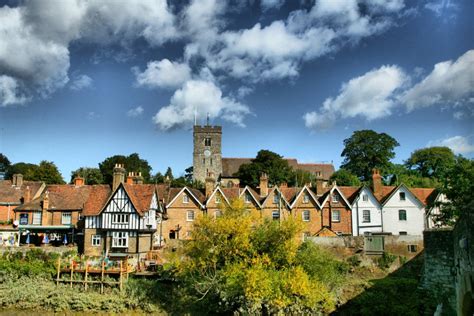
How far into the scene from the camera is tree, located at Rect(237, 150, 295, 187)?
57562 mm

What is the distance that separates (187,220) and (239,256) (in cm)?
2024

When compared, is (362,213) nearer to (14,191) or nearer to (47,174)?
(14,191)

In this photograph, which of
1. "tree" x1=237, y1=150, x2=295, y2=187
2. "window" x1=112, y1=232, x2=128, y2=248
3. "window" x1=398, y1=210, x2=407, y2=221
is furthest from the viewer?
"tree" x1=237, y1=150, x2=295, y2=187

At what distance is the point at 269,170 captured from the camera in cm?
5759

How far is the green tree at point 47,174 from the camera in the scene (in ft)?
183

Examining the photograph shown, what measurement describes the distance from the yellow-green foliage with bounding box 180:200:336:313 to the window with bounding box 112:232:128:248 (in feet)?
41.5

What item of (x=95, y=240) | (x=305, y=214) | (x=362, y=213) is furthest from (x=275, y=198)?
(x=95, y=240)

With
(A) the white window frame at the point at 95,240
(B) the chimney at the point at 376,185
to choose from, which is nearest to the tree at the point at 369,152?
(B) the chimney at the point at 376,185

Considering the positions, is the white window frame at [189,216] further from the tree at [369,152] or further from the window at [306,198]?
the tree at [369,152]

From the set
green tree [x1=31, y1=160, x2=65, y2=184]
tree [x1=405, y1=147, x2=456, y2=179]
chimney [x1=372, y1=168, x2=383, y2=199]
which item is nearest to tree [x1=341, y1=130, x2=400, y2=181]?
tree [x1=405, y1=147, x2=456, y2=179]

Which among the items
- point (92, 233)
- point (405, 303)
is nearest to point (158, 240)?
point (92, 233)

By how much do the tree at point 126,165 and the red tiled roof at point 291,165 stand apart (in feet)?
46.2

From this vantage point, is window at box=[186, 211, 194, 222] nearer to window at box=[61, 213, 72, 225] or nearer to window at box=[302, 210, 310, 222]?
window at box=[61, 213, 72, 225]

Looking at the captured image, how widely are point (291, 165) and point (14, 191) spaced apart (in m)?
44.8
